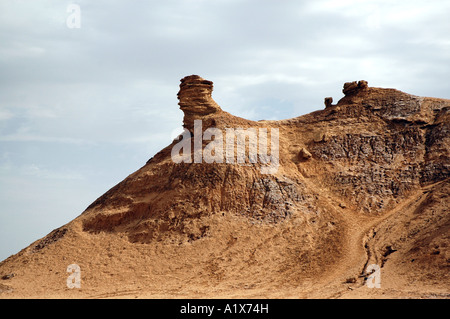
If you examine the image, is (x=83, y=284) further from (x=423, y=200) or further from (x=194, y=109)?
(x=423, y=200)

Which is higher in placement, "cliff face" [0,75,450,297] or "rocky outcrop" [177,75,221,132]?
"rocky outcrop" [177,75,221,132]

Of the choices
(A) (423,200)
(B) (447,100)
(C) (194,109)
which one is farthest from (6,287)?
(B) (447,100)

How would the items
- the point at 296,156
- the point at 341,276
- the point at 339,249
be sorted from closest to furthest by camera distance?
1. the point at 341,276
2. the point at 339,249
3. the point at 296,156

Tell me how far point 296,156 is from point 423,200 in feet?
31.9

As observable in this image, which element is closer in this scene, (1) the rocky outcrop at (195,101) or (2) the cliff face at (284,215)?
(2) the cliff face at (284,215)

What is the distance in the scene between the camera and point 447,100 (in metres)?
40.8

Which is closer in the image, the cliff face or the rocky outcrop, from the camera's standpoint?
the cliff face

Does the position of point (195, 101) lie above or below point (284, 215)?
above

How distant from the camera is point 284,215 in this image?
34344 millimetres

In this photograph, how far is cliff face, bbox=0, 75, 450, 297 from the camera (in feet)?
96.6

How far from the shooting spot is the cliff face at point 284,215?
29.5m

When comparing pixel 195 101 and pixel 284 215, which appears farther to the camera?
pixel 195 101

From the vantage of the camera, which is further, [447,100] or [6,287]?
[447,100]

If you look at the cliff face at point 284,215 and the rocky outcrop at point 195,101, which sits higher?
the rocky outcrop at point 195,101
